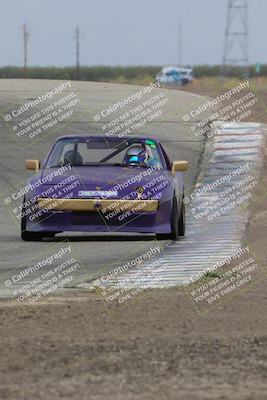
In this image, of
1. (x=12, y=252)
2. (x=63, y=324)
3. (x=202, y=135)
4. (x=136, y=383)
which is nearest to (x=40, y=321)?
(x=63, y=324)

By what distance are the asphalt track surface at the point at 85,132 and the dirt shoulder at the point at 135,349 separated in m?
1.87

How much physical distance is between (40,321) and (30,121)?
2497 centimetres

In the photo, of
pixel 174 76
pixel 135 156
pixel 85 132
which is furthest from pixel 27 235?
pixel 174 76

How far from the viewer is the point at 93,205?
14727mm

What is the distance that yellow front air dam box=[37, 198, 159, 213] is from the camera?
1468 cm

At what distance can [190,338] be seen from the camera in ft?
25.6

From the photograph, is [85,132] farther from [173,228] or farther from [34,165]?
[173,228]

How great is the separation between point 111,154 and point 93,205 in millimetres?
1569

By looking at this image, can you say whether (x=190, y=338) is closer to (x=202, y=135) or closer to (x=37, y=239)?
(x=37, y=239)

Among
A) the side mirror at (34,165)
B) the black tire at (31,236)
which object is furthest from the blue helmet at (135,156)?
the black tire at (31,236)

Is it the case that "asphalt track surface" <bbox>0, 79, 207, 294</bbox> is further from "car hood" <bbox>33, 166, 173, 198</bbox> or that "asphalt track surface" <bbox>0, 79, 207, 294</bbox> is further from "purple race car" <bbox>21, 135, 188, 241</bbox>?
"car hood" <bbox>33, 166, 173, 198</bbox>

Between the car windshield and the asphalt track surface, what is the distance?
3.27 feet

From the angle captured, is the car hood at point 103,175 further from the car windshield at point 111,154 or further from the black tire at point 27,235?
the black tire at point 27,235

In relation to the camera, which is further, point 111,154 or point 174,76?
point 174,76
